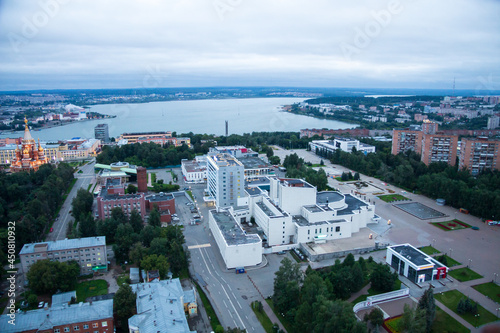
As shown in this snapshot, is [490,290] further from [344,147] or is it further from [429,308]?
[344,147]

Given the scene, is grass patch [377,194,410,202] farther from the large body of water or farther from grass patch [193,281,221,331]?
the large body of water

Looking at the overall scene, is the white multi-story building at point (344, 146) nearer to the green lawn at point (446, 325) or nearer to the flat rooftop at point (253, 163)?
the flat rooftop at point (253, 163)

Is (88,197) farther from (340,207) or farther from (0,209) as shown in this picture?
(340,207)

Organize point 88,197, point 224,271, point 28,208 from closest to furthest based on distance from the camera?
point 224,271 → point 28,208 → point 88,197

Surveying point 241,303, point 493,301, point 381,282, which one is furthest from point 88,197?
point 493,301

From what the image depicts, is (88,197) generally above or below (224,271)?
above

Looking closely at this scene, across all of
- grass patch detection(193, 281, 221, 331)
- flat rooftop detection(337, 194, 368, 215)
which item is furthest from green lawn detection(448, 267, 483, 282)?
grass patch detection(193, 281, 221, 331)

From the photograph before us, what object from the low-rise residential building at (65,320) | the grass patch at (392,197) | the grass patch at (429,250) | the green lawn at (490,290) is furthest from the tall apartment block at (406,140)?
the low-rise residential building at (65,320)
